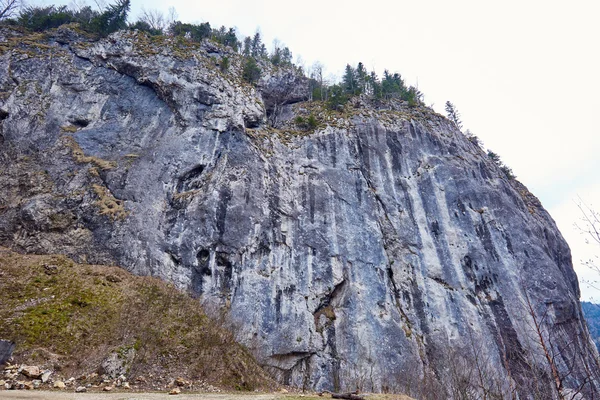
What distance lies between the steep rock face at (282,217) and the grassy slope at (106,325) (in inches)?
84.7

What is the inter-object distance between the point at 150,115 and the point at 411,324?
984 inches

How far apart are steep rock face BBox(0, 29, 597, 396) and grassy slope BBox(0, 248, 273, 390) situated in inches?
84.7

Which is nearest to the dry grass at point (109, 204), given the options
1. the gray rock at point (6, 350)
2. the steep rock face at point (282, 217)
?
the steep rock face at point (282, 217)

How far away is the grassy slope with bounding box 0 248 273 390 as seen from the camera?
1467cm

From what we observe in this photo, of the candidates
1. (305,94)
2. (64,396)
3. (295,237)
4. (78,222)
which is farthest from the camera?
(305,94)

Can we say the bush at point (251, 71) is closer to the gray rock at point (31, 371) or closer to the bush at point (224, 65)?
the bush at point (224, 65)

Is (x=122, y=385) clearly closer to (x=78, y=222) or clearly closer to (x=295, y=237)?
(x=78, y=222)

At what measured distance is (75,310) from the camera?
16641 millimetres

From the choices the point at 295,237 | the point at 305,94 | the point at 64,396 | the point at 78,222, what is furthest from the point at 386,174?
the point at 64,396

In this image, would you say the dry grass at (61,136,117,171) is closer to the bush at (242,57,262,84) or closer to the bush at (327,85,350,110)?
the bush at (242,57,262,84)

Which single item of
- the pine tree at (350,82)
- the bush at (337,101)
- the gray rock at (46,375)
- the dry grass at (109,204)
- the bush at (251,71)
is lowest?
the gray rock at (46,375)

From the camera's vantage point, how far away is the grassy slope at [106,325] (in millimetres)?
14672

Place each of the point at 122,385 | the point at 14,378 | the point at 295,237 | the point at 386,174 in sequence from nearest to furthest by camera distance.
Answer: the point at 14,378, the point at 122,385, the point at 295,237, the point at 386,174

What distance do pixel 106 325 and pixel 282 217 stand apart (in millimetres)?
13512
